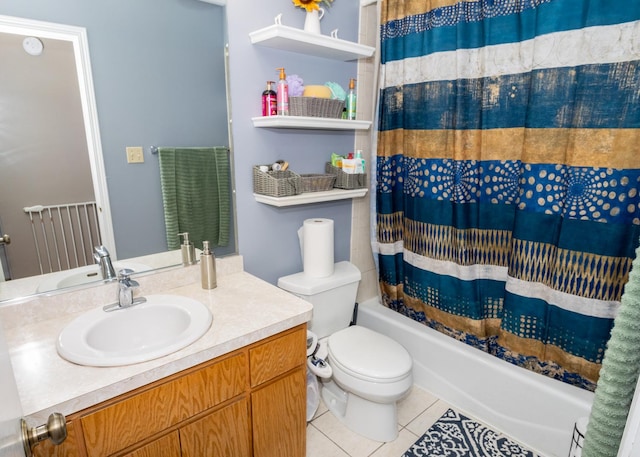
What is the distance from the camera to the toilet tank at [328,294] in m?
1.84

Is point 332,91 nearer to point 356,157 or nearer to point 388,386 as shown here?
point 356,157

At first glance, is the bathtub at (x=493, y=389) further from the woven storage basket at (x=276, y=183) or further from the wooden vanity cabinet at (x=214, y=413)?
the woven storage basket at (x=276, y=183)

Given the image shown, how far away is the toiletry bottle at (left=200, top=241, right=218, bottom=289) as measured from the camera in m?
1.49

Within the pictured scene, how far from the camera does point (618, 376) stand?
492 mm

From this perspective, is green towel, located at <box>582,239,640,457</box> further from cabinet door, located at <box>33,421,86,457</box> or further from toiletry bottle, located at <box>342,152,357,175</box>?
toiletry bottle, located at <box>342,152,357,175</box>

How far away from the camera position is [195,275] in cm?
159

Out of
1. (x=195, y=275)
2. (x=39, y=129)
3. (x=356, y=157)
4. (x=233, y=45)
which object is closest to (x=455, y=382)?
(x=356, y=157)

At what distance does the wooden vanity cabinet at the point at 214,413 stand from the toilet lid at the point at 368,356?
333 mm

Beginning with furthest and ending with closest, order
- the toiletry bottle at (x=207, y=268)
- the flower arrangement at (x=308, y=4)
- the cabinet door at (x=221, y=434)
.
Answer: the flower arrangement at (x=308, y=4) < the toiletry bottle at (x=207, y=268) < the cabinet door at (x=221, y=434)

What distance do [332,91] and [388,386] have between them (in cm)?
140

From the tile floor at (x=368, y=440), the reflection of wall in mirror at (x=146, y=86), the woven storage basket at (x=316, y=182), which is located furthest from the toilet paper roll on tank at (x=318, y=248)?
the tile floor at (x=368, y=440)

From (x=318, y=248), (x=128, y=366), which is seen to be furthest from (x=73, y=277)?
(x=318, y=248)

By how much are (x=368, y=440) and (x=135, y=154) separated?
1.63 meters

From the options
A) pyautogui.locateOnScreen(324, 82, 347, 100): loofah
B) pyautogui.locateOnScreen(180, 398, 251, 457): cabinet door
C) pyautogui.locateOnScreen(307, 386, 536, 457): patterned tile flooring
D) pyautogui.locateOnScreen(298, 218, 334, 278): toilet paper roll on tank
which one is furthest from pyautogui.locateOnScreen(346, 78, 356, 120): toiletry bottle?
pyautogui.locateOnScreen(307, 386, 536, 457): patterned tile flooring
